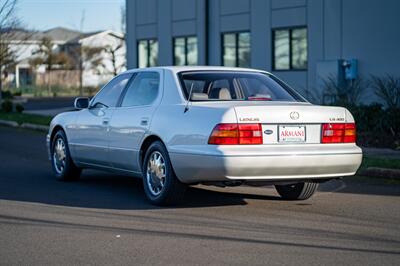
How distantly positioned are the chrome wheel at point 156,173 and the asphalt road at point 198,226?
226mm

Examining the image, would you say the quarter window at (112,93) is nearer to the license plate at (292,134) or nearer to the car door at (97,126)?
the car door at (97,126)

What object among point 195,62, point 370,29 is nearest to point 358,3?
point 370,29

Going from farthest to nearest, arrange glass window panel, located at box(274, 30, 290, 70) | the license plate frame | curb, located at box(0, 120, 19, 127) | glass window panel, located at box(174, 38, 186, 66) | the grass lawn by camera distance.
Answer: glass window panel, located at box(174, 38, 186, 66) < curb, located at box(0, 120, 19, 127) < the grass lawn < glass window panel, located at box(274, 30, 290, 70) < the license plate frame

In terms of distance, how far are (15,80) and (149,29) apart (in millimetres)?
47290

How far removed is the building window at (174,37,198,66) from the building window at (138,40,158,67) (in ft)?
4.47

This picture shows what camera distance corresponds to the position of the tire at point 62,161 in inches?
421

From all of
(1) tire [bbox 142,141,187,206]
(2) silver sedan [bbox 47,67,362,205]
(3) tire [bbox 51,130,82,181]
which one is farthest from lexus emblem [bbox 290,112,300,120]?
(3) tire [bbox 51,130,82,181]

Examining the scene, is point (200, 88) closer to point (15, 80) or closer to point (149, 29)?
point (149, 29)

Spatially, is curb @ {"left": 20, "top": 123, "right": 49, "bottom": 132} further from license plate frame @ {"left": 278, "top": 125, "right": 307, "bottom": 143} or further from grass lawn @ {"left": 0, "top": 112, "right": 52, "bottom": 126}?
license plate frame @ {"left": 278, "top": 125, "right": 307, "bottom": 143}

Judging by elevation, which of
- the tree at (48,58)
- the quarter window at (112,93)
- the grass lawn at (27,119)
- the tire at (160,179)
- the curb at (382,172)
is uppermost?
the tree at (48,58)

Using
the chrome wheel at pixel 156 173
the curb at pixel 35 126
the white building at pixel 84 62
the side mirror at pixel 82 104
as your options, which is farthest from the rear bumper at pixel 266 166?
the white building at pixel 84 62

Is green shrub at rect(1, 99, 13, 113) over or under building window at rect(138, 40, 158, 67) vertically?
under

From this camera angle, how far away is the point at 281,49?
76.3ft

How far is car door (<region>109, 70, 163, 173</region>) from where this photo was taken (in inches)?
347
